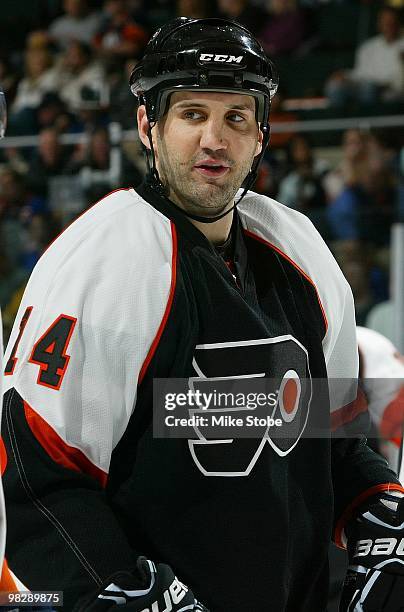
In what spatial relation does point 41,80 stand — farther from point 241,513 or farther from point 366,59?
point 241,513

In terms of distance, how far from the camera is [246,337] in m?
1.42

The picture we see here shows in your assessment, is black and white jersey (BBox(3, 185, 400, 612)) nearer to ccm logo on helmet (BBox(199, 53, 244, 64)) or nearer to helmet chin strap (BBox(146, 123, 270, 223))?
helmet chin strap (BBox(146, 123, 270, 223))

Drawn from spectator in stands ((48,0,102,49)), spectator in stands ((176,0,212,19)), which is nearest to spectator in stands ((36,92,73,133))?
spectator in stands ((176,0,212,19))

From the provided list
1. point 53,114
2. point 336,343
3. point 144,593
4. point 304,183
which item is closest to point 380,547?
point 336,343

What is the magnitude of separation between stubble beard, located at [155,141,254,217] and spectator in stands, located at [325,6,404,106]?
3.99 m

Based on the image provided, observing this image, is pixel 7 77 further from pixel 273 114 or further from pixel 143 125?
pixel 143 125

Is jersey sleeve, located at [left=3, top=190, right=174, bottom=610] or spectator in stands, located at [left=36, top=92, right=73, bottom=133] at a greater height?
Answer: spectator in stands, located at [left=36, top=92, right=73, bottom=133]

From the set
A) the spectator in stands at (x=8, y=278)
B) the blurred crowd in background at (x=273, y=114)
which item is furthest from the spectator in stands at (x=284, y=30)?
the spectator in stands at (x=8, y=278)

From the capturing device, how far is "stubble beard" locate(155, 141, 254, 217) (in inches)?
59.1

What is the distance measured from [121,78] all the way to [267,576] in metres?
4.52

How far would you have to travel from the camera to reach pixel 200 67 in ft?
4.81

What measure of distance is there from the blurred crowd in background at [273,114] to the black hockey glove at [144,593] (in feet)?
5.84

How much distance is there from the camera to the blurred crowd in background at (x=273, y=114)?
13.6 ft

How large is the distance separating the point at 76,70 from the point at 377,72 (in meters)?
1.97
